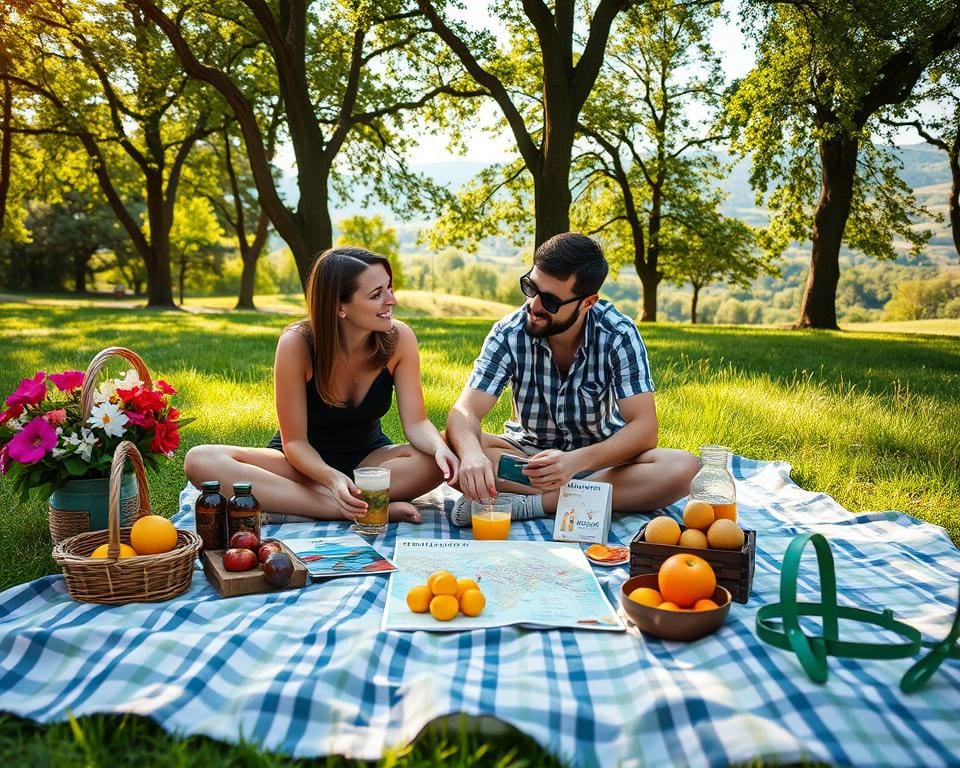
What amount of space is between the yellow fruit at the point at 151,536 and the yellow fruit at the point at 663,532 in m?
1.74

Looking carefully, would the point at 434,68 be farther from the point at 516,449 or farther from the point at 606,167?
the point at 516,449

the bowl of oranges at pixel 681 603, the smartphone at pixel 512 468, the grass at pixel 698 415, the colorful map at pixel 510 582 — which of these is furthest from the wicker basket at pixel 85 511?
the bowl of oranges at pixel 681 603

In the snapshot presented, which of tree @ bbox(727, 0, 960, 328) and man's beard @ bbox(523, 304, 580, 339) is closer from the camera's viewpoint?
man's beard @ bbox(523, 304, 580, 339)

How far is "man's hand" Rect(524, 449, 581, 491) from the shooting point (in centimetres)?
355

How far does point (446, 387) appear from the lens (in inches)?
291

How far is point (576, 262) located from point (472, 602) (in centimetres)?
176

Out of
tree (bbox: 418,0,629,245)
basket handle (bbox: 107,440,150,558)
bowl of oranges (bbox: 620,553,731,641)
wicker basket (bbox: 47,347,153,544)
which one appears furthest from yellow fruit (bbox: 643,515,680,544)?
tree (bbox: 418,0,629,245)

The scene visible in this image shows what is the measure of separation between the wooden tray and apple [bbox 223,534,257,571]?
0.02 metres

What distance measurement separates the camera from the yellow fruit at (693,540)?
2789 mm

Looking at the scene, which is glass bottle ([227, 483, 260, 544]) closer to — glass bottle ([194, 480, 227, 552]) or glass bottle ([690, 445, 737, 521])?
glass bottle ([194, 480, 227, 552])

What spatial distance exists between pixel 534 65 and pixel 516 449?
14.6 meters

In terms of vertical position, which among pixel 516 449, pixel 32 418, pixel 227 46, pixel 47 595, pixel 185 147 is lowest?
pixel 47 595

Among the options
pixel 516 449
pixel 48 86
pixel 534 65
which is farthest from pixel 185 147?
pixel 516 449

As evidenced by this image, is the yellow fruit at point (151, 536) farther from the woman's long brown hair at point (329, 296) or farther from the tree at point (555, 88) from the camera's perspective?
the tree at point (555, 88)
